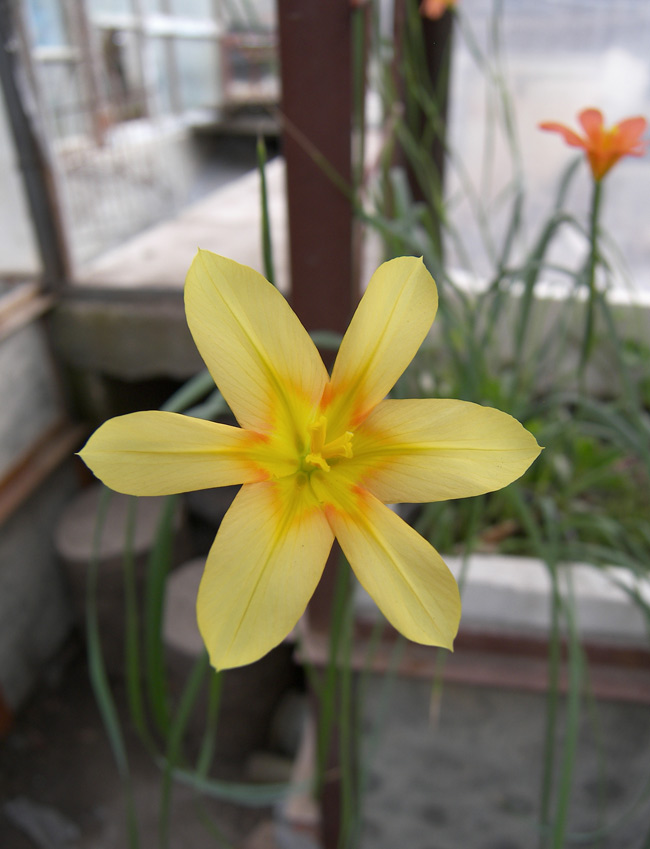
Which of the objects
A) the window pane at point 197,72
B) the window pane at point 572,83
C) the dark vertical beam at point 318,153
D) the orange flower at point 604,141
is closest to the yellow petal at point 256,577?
the orange flower at point 604,141

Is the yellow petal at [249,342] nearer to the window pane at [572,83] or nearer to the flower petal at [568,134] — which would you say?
the flower petal at [568,134]

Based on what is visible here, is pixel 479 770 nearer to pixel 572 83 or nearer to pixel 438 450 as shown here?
pixel 438 450

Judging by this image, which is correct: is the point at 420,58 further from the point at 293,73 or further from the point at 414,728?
the point at 414,728

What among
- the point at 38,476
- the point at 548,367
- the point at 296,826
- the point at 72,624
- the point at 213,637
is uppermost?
the point at 213,637

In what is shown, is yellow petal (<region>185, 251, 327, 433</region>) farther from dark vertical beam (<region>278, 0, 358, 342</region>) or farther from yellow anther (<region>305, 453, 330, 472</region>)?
Answer: dark vertical beam (<region>278, 0, 358, 342</region>)

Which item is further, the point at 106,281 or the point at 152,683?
the point at 106,281

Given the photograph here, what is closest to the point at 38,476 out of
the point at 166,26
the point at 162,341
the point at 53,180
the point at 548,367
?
the point at 162,341

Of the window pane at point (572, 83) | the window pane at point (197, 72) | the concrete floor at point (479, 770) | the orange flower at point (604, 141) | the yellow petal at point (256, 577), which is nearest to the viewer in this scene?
the yellow petal at point (256, 577)

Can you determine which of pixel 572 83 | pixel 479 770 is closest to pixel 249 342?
pixel 479 770
